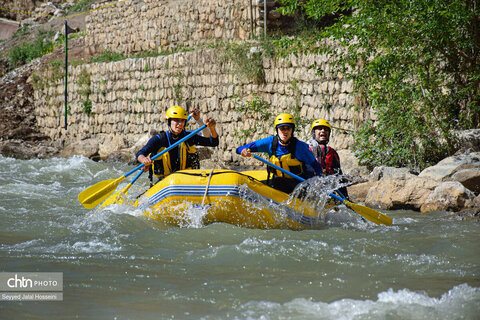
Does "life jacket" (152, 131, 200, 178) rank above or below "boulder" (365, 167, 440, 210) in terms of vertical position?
above

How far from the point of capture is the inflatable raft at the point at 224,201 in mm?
5504

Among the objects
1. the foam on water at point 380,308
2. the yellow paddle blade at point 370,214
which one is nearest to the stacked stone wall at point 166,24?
the yellow paddle blade at point 370,214

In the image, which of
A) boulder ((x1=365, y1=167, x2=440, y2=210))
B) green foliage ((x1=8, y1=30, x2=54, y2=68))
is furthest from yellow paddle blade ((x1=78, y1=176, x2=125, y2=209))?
green foliage ((x1=8, y1=30, x2=54, y2=68))

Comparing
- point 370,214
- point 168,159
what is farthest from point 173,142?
point 370,214

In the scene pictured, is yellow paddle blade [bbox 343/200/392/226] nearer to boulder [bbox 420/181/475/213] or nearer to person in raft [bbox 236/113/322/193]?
person in raft [bbox 236/113/322/193]

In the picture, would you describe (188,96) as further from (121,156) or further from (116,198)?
(116,198)

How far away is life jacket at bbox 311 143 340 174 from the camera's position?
6465 millimetres

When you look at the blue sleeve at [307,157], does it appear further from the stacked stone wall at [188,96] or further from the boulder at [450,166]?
the stacked stone wall at [188,96]

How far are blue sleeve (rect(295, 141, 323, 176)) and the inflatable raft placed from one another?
37cm

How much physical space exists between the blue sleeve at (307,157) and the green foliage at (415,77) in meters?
2.75

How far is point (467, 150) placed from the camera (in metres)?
7.73

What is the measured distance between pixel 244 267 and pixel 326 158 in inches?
96.9

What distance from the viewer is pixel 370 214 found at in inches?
238

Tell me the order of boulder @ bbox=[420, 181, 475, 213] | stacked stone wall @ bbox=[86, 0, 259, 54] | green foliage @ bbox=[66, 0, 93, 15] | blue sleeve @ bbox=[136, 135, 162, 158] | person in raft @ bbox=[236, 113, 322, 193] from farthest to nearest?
green foliage @ bbox=[66, 0, 93, 15] < stacked stone wall @ bbox=[86, 0, 259, 54] < boulder @ bbox=[420, 181, 475, 213] < blue sleeve @ bbox=[136, 135, 162, 158] < person in raft @ bbox=[236, 113, 322, 193]
